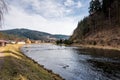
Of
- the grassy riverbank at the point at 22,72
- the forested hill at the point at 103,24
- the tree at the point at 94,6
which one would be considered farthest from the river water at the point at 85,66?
the tree at the point at 94,6

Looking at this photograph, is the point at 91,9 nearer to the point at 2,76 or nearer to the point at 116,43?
the point at 116,43

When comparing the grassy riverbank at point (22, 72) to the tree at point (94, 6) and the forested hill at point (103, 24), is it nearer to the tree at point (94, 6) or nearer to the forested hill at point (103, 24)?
the forested hill at point (103, 24)

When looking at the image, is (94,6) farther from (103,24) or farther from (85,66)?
(85,66)

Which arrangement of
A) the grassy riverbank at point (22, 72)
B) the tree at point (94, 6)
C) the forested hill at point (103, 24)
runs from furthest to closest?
the tree at point (94, 6) → the forested hill at point (103, 24) → the grassy riverbank at point (22, 72)

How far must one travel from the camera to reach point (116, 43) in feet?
303

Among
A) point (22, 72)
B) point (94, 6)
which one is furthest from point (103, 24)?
point (22, 72)

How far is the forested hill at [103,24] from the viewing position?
10562 centimetres

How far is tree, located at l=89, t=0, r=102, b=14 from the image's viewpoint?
150500 millimetres

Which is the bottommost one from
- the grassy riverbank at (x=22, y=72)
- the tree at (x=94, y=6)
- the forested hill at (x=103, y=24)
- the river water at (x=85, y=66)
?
the river water at (x=85, y=66)

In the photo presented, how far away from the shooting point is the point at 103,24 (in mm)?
132000

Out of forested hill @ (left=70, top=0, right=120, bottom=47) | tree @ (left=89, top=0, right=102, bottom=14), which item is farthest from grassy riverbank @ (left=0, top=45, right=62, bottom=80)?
tree @ (left=89, top=0, right=102, bottom=14)

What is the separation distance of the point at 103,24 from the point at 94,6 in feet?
94.9

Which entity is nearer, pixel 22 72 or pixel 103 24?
pixel 22 72

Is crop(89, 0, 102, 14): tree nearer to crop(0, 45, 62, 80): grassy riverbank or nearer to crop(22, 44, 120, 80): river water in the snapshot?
crop(22, 44, 120, 80): river water
